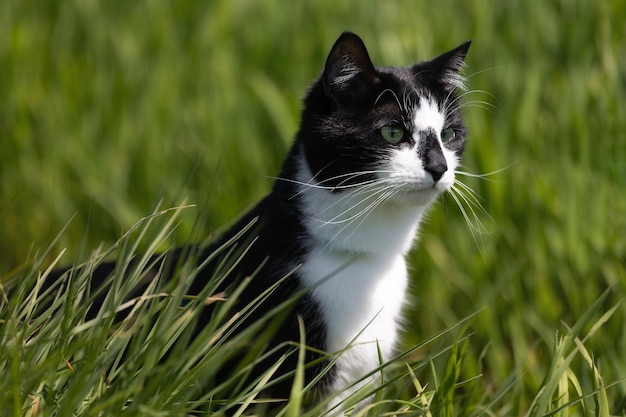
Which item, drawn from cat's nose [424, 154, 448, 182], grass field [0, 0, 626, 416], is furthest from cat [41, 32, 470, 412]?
grass field [0, 0, 626, 416]

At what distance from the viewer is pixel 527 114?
2.75 metres

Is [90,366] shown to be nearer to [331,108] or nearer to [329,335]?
[329,335]

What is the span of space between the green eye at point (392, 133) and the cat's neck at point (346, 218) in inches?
4.9

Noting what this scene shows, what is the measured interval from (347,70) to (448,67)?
281 mm

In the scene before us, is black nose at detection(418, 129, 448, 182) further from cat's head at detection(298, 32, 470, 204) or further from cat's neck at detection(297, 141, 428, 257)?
cat's neck at detection(297, 141, 428, 257)

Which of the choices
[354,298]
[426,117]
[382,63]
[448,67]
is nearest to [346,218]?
[354,298]

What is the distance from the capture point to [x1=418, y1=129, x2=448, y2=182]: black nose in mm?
1771

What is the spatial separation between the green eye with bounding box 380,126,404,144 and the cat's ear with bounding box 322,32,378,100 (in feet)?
0.34

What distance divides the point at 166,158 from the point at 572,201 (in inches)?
56.0

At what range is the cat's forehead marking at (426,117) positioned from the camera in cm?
184

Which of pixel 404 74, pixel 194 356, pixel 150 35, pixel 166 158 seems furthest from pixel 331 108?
pixel 150 35

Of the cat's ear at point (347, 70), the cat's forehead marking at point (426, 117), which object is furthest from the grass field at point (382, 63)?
the cat's ear at point (347, 70)

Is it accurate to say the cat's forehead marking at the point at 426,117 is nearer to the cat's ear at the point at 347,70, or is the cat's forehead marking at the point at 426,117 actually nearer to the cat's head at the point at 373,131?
the cat's head at the point at 373,131

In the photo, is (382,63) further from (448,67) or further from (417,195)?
(417,195)
